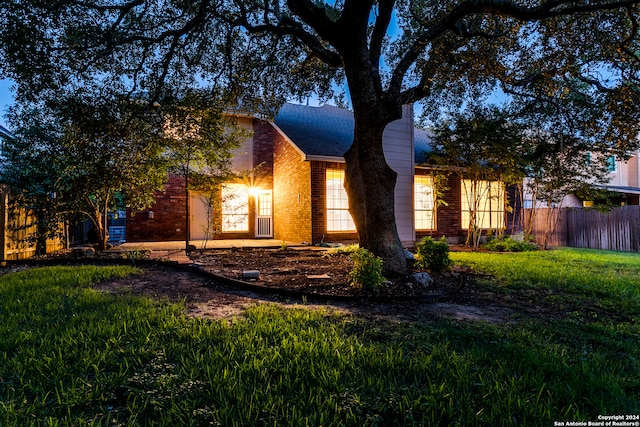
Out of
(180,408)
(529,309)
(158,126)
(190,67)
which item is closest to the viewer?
(180,408)

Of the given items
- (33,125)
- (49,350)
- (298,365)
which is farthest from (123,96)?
(298,365)

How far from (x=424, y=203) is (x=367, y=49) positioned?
8.09 meters

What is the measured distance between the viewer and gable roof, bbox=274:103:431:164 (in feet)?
37.1

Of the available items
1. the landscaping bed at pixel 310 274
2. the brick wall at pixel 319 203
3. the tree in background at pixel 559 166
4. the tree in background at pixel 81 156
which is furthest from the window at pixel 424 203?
the tree in background at pixel 81 156

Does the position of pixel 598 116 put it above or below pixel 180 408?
above

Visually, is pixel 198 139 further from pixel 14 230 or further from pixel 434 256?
pixel 434 256

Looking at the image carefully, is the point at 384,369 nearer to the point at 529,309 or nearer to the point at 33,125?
the point at 529,309

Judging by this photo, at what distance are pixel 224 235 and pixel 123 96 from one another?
27.2 ft

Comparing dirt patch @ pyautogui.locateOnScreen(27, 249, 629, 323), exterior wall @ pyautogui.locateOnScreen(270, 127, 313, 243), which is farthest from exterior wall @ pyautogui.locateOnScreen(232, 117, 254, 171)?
dirt patch @ pyautogui.locateOnScreen(27, 249, 629, 323)

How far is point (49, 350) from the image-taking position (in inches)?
94.0

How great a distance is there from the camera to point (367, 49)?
571 cm

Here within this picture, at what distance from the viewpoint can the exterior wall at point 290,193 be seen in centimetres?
1107

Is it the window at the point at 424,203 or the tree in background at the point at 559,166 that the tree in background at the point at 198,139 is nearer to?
the window at the point at 424,203

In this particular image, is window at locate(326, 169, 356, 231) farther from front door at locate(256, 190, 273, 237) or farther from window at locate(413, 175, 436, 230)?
front door at locate(256, 190, 273, 237)
